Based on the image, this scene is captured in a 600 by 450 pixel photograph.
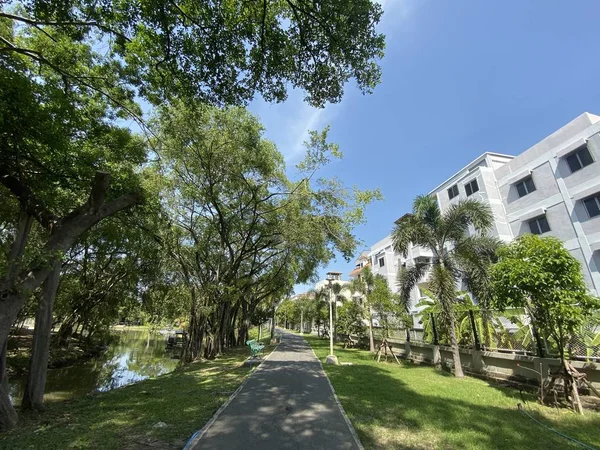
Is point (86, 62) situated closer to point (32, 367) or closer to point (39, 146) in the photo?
point (39, 146)

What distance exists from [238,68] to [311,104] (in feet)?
6.17

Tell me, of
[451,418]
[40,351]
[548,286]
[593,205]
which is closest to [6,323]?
[40,351]

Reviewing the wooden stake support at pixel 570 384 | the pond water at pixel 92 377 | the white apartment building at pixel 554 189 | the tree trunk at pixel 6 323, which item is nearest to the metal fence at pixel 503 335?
the wooden stake support at pixel 570 384

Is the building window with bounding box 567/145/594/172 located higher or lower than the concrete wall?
higher

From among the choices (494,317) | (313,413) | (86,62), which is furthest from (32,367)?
(494,317)

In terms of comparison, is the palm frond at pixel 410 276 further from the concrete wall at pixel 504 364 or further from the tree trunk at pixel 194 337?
the tree trunk at pixel 194 337

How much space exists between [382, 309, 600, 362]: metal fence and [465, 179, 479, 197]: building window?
32.4 ft

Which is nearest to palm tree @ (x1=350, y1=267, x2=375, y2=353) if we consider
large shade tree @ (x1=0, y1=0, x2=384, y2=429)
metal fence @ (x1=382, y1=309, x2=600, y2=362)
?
metal fence @ (x1=382, y1=309, x2=600, y2=362)

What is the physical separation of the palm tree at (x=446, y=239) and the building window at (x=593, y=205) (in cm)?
842

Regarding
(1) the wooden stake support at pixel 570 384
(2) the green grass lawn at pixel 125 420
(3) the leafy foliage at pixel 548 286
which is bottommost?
(2) the green grass lawn at pixel 125 420

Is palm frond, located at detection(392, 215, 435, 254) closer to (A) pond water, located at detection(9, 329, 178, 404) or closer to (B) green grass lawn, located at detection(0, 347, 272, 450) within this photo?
(B) green grass lawn, located at detection(0, 347, 272, 450)

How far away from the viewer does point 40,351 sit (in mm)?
7273

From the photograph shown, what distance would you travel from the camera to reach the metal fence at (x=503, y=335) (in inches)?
365

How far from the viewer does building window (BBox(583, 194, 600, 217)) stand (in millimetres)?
16078
